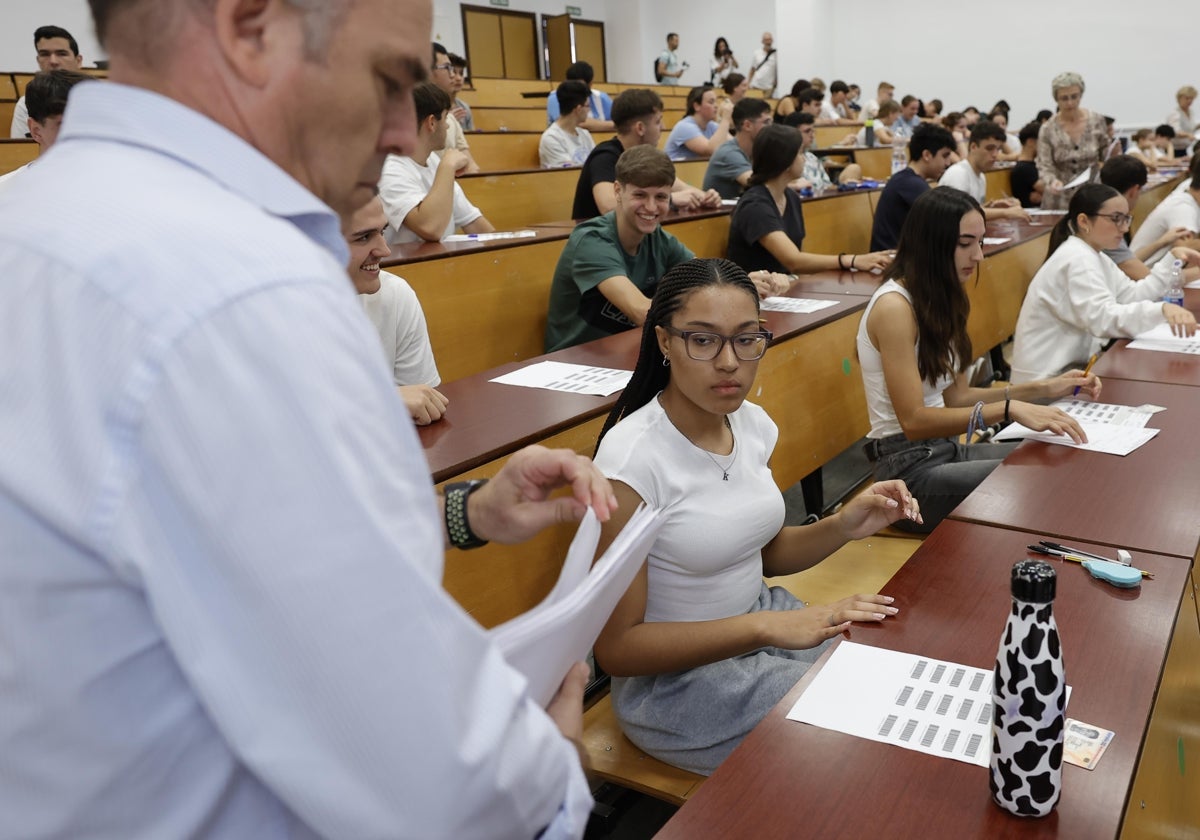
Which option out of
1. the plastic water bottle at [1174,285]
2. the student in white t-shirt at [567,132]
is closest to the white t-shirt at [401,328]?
the plastic water bottle at [1174,285]

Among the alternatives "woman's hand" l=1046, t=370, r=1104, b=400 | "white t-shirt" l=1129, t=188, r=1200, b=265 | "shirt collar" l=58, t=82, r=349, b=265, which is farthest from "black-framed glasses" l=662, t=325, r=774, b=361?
"white t-shirt" l=1129, t=188, r=1200, b=265

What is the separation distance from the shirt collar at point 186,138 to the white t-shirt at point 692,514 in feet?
3.66

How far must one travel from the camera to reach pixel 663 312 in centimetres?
186

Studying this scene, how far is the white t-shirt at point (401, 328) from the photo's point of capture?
97.2 inches

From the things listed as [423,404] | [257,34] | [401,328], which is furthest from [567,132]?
[257,34]

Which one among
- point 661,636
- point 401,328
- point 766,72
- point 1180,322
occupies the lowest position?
point 661,636

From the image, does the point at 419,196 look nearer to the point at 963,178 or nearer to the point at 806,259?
the point at 806,259

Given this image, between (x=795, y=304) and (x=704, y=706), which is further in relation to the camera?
(x=795, y=304)

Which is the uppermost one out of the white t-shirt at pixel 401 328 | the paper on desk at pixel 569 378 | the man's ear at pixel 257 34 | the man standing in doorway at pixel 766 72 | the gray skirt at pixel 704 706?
the man standing in doorway at pixel 766 72

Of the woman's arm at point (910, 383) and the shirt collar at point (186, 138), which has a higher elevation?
the shirt collar at point (186, 138)

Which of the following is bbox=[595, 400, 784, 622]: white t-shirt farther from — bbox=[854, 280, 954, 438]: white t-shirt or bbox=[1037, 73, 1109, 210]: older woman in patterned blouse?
bbox=[1037, 73, 1109, 210]: older woman in patterned blouse

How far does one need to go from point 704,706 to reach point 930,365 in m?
1.49

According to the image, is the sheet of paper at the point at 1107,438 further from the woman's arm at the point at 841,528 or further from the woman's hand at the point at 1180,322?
the woman's hand at the point at 1180,322

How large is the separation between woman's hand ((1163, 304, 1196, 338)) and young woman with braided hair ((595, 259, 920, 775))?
1906 millimetres
